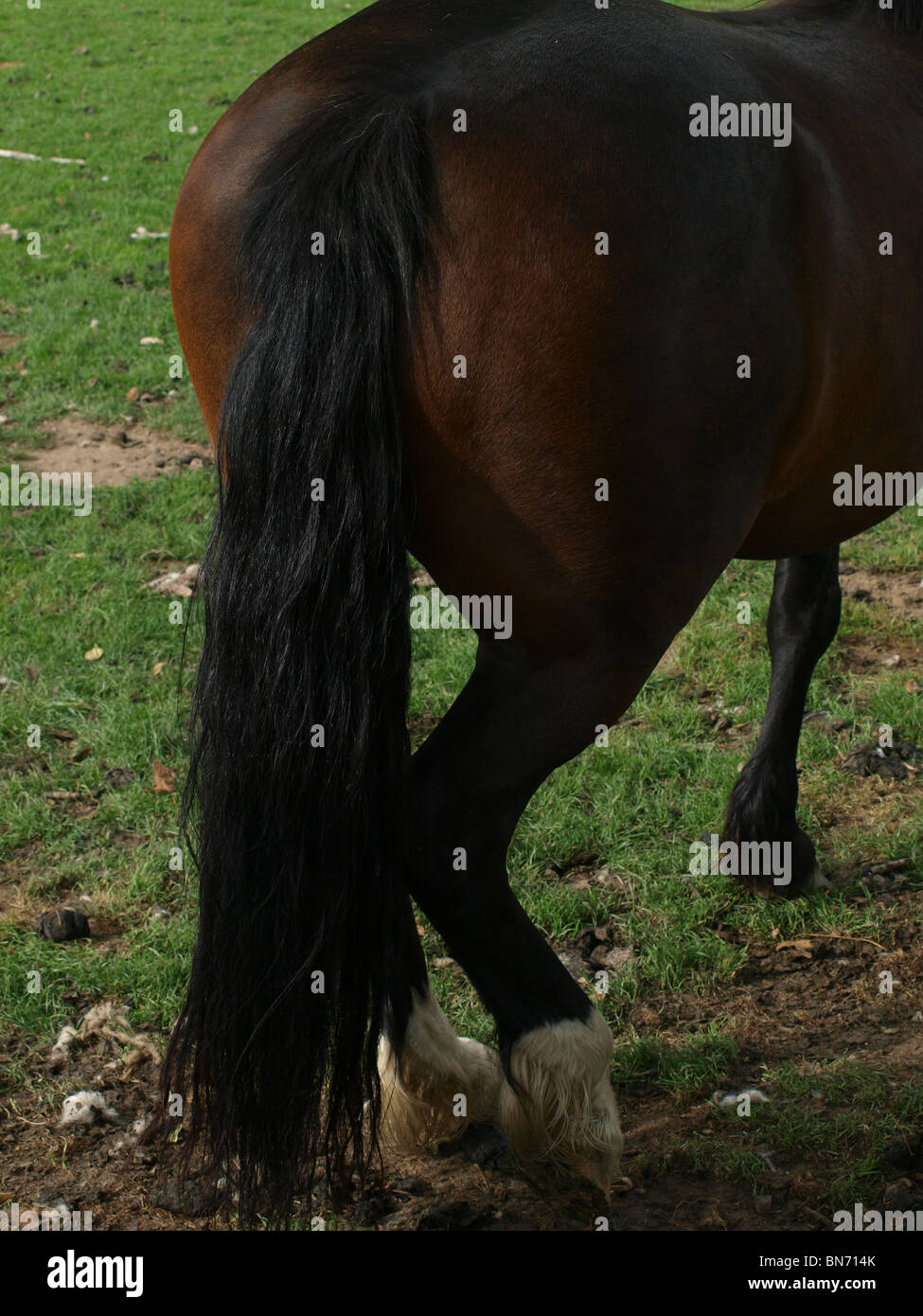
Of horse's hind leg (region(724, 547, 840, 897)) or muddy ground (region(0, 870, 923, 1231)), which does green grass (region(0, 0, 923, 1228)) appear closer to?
muddy ground (region(0, 870, 923, 1231))

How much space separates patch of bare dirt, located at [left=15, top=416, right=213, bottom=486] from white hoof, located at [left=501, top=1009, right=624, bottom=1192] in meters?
4.32

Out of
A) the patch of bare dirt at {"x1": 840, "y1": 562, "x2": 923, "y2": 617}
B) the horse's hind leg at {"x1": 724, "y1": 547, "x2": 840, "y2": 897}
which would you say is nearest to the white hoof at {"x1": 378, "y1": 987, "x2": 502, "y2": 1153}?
the horse's hind leg at {"x1": 724, "y1": 547, "x2": 840, "y2": 897}

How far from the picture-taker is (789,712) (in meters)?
3.61

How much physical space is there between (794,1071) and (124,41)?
16411 mm

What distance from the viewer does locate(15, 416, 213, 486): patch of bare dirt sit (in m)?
5.96

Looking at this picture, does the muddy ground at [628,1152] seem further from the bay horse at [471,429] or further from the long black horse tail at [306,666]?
the long black horse tail at [306,666]

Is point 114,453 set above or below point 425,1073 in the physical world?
above

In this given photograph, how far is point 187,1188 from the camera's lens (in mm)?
2539

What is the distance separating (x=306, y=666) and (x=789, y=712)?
6.75ft

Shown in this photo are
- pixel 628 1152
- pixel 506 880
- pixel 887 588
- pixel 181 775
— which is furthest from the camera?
pixel 887 588

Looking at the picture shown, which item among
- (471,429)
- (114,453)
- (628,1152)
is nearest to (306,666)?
(471,429)

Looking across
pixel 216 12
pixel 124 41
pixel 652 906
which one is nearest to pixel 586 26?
pixel 652 906

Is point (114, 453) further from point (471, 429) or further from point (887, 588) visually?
point (471, 429)
